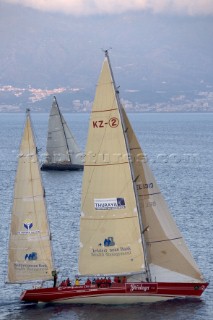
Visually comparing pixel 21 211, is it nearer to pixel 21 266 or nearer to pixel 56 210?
pixel 21 266

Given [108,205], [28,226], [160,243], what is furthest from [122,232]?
[28,226]

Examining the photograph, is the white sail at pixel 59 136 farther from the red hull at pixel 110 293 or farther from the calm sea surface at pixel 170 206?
the red hull at pixel 110 293

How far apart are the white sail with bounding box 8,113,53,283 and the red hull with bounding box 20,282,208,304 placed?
1045 mm

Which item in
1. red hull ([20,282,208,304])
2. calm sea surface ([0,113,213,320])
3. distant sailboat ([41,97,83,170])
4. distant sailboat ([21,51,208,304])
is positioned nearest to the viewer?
distant sailboat ([21,51,208,304])

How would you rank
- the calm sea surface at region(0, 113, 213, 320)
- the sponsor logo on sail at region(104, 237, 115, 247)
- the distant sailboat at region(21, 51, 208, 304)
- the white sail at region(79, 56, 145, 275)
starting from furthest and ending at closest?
1. the sponsor logo on sail at region(104, 237, 115, 247)
2. the calm sea surface at region(0, 113, 213, 320)
3. the distant sailboat at region(21, 51, 208, 304)
4. the white sail at region(79, 56, 145, 275)

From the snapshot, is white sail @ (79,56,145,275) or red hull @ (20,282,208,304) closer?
white sail @ (79,56,145,275)

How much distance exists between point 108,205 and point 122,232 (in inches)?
69.9

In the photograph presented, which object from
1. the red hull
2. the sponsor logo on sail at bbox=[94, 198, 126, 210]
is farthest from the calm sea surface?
the sponsor logo on sail at bbox=[94, 198, 126, 210]

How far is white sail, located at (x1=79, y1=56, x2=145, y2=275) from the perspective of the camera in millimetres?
57906

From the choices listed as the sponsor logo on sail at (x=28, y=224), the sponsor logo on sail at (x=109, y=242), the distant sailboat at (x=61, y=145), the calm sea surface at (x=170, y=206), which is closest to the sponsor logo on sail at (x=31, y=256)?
the sponsor logo on sail at (x=28, y=224)

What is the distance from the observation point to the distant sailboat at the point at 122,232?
191ft

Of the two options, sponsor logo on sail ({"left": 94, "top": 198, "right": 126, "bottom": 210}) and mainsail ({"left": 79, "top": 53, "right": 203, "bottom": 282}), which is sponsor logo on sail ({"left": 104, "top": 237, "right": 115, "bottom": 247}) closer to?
mainsail ({"left": 79, "top": 53, "right": 203, "bottom": 282})

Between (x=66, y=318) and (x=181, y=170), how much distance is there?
92.6 meters

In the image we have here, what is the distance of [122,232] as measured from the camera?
58.8m
